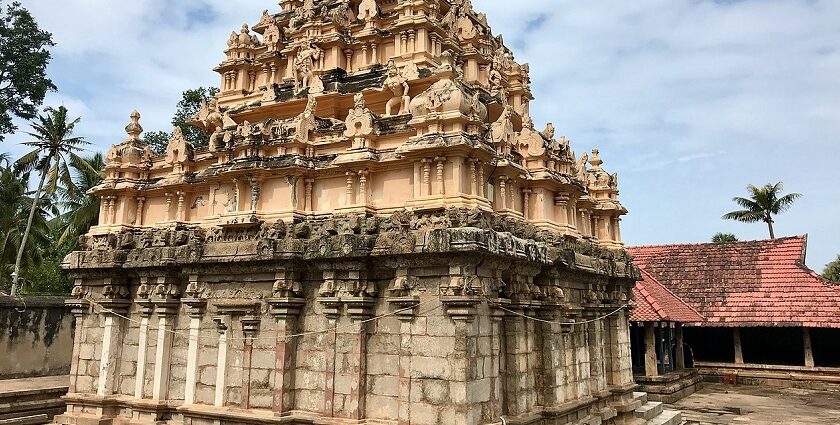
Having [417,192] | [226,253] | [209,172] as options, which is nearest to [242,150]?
[209,172]

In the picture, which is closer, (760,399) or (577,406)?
(577,406)

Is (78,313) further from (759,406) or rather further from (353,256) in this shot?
(759,406)

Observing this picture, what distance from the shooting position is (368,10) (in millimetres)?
13414

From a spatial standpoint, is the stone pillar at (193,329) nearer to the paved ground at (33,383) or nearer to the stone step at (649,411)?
the paved ground at (33,383)

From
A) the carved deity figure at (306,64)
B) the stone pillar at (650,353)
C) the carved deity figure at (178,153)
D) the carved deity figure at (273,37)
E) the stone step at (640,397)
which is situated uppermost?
the carved deity figure at (273,37)

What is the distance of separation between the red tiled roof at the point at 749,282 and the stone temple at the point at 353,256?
44.8 feet

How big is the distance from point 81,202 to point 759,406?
3208cm

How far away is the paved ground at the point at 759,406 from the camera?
58.2 ft

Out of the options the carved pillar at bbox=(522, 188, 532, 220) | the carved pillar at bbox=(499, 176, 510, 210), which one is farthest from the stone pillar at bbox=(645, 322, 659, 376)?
the carved pillar at bbox=(499, 176, 510, 210)

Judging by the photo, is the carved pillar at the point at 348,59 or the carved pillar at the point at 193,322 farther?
the carved pillar at the point at 348,59

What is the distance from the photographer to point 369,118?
32.9 feet

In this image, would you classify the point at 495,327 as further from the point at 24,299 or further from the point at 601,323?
the point at 24,299

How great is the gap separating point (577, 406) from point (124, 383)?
29.1 ft

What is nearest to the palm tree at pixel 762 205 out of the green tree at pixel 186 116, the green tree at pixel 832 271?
the green tree at pixel 832 271
